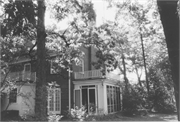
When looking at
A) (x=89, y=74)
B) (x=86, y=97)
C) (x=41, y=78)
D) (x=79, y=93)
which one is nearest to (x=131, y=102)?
(x=86, y=97)

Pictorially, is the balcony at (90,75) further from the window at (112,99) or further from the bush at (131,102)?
the bush at (131,102)

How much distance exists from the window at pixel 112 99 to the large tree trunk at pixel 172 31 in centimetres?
1561

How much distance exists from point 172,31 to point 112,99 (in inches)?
665

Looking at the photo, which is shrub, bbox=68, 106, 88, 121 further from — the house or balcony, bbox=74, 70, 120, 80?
balcony, bbox=74, 70, 120, 80

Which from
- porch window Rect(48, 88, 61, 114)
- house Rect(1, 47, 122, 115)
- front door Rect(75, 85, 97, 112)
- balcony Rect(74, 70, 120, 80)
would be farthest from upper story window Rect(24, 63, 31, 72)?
front door Rect(75, 85, 97, 112)

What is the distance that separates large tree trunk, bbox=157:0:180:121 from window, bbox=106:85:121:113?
15.6 meters

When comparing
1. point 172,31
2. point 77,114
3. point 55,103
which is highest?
point 172,31

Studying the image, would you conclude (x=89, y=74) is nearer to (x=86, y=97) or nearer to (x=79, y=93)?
Answer: (x=79, y=93)

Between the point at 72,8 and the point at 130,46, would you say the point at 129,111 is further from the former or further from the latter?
the point at 130,46

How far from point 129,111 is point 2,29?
1395 centimetres

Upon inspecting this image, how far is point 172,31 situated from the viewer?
2.79 meters

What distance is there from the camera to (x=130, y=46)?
2702 centimetres

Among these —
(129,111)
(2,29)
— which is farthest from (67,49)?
(129,111)

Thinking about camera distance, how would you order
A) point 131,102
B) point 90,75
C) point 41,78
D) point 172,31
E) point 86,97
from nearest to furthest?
1. point 172,31
2. point 41,78
3. point 131,102
4. point 86,97
5. point 90,75
